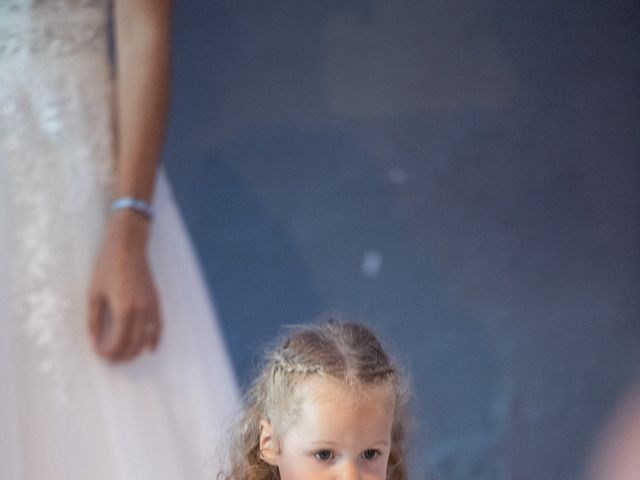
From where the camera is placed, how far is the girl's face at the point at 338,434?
1179 millimetres

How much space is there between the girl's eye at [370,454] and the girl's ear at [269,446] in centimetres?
11

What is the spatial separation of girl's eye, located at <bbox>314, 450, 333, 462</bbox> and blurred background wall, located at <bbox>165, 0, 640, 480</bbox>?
943mm

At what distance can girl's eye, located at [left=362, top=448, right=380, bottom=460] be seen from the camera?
1194 mm

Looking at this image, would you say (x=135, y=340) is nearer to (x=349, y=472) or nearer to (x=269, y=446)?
(x=269, y=446)

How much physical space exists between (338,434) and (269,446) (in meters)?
0.12

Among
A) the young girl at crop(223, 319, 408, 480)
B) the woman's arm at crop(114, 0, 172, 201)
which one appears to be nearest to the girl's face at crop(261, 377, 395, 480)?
the young girl at crop(223, 319, 408, 480)

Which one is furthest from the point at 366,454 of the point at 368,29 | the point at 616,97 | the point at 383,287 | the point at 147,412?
the point at 616,97

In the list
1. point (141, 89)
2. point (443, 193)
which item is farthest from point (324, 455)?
point (443, 193)

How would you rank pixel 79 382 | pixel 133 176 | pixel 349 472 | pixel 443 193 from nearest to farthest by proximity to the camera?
pixel 349 472 < pixel 79 382 < pixel 133 176 < pixel 443 193

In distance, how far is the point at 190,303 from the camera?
6.02ft

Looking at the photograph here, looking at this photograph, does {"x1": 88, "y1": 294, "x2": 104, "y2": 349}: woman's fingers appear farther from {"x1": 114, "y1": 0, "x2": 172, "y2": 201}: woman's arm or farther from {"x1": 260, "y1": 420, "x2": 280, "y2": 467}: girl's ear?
{"x1": 260, "y1": 420, "x2": 280, "y2": 467}: girl's ear

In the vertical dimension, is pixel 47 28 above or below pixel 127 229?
above

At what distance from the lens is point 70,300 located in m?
1.70

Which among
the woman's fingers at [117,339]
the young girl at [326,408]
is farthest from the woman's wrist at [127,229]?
the young girl at [326,408]
